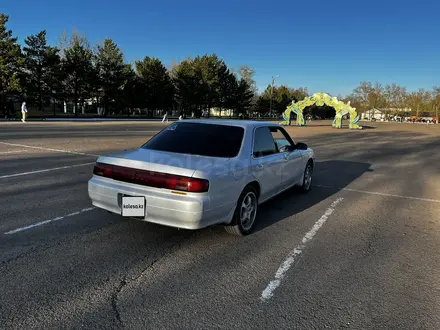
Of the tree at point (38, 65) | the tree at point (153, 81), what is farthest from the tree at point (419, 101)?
the tree at point (38, 65)

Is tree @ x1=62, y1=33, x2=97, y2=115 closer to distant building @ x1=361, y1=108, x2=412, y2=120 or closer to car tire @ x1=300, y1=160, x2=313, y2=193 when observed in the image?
car tire @ x1=300, y1=160, x2=313, y2=193

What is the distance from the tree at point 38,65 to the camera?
38812 mm

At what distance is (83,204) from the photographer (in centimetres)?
552

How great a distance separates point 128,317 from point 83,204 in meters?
3.31

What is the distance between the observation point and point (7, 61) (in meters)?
35.2

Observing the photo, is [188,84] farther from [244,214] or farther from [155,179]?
[155,179]

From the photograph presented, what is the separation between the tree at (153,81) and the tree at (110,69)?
5415mm

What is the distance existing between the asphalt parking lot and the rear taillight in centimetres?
78

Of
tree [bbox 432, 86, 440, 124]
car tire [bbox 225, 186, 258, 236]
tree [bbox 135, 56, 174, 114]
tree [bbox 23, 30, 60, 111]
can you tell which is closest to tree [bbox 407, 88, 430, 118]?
tree [bbox 432, 86, 440, 124]

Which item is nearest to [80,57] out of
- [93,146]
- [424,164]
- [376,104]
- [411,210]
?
[93,146]

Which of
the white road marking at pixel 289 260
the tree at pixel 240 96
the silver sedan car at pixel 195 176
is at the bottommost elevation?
the white road marking at pixel 289 260

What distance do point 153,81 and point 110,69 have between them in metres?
8.19

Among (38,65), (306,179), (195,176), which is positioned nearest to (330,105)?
(38,65)

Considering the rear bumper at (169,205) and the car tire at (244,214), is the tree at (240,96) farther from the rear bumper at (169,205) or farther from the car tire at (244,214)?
the rear bumper at (169,205)
